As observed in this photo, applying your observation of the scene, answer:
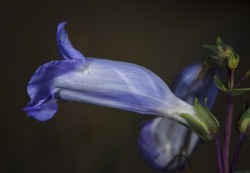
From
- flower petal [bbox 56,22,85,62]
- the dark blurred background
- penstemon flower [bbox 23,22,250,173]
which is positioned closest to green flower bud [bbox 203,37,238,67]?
penstemon flower [bbox 23,22,250,173]

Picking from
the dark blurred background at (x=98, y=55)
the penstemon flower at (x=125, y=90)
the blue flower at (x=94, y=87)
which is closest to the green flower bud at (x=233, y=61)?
the penstemon flower at (x=125, y=90)

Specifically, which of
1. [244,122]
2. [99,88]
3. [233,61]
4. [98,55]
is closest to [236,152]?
[244,122]

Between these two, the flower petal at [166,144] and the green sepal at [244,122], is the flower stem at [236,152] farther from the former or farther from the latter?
the flower petal at [166,144]

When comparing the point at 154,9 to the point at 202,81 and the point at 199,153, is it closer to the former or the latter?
the point at 199,153

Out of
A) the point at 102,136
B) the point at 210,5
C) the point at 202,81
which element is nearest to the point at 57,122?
the point at 102,136

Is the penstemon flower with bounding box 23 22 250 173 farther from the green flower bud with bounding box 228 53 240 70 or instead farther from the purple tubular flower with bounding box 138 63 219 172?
the purple tubular flower with bounding box 138 63 219 172
